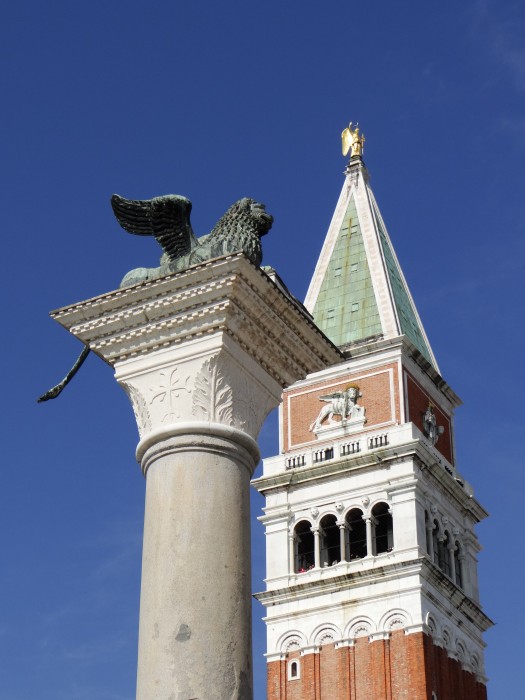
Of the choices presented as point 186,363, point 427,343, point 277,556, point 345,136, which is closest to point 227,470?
point 186,363

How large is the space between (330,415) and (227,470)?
4052 centimetres

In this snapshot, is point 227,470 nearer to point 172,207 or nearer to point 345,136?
point 172,207

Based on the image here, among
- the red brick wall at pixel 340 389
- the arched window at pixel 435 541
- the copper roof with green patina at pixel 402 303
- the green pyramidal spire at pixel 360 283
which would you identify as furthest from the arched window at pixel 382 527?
the copper roof with green patina at pixel 402 303

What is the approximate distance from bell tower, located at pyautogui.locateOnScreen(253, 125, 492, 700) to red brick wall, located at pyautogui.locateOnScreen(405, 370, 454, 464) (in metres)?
0.07

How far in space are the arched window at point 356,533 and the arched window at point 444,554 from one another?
2694 millimetres

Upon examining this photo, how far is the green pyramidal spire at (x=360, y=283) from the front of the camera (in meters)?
51.9

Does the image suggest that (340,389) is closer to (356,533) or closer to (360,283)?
(360,283)

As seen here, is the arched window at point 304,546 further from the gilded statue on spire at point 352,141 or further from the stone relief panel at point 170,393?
the stone relief panel at point 170,393

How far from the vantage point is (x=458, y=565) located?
50719 millimetres

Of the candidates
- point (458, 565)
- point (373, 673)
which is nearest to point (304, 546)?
point (373, 673)

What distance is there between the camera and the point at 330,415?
50.8m

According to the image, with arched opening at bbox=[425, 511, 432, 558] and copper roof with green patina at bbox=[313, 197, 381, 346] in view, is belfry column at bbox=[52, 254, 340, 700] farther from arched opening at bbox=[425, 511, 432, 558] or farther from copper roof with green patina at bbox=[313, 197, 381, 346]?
copper roof with green patina at bbox=[313, 197, 381, 346]

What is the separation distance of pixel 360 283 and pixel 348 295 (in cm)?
71

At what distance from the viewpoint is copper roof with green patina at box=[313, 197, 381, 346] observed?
5197cm
